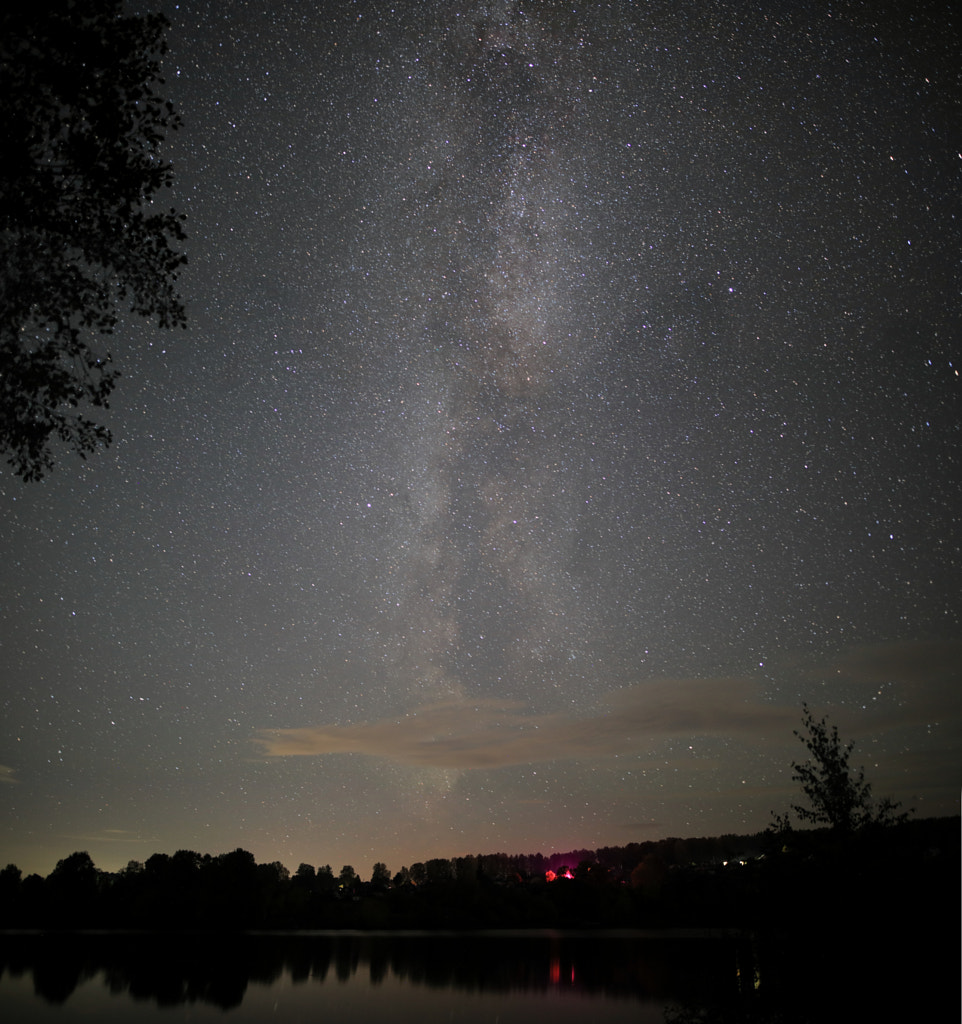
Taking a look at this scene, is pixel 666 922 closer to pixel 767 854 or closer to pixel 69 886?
pixel 69 886

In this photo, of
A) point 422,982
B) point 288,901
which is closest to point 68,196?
point 422,982

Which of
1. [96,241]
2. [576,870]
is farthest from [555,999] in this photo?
[576,870]

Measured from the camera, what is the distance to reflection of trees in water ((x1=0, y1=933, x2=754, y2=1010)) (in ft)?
133

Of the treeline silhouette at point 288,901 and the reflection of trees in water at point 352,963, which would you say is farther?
the treeline silhouette at point 288,901

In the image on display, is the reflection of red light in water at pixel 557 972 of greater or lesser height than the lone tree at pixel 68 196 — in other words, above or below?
below

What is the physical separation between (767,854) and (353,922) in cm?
9678

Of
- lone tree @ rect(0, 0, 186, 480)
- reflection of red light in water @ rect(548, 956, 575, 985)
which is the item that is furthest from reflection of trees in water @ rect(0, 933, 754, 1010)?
lone tree @ rect(0, 0, 186, 480)

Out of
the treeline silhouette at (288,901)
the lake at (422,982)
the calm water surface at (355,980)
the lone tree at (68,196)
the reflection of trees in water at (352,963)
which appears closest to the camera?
the lone tree at (68,196)

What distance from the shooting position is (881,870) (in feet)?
35.4

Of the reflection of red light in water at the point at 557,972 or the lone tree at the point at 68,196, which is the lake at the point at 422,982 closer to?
the reflection of red light in water at the point at 557,972

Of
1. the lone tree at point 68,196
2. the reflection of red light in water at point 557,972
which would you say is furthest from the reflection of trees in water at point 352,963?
the lone tree at point 68,196

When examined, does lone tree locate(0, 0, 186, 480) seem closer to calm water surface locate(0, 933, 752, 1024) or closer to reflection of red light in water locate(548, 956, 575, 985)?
calm water surface locate(0, 933, 752, 1024)

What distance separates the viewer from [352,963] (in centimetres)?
5672

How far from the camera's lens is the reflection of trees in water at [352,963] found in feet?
133
